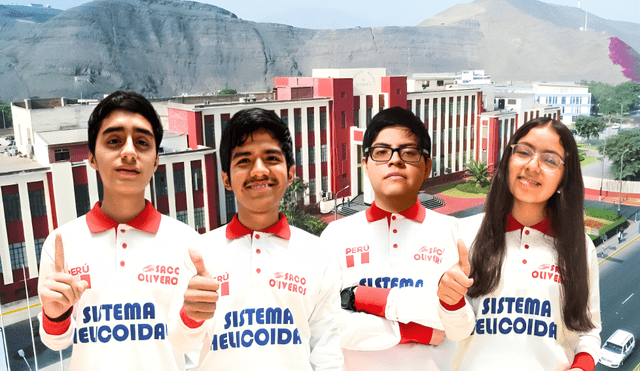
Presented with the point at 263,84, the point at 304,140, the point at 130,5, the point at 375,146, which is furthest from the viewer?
the point at 263,84

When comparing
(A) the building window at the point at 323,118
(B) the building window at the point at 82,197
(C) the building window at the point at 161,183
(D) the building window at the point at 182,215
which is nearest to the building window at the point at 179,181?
(C) the building window at the point at 161,183

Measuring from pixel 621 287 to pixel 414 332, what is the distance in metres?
9.14

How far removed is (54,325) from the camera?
1.40 metres

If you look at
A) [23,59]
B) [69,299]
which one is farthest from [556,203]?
[23,59]

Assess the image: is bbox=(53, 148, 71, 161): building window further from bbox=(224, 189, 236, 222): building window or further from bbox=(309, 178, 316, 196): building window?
bbox=(309, 178, 316, 196): building window

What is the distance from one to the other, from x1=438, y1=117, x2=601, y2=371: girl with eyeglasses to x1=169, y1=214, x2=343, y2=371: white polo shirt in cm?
55

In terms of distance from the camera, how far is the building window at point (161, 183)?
7.20 meters

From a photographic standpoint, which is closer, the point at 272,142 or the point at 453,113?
the point at 272,142

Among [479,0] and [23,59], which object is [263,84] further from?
[479,0]

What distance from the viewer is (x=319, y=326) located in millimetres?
1506

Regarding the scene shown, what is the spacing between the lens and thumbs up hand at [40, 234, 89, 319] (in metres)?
1.30

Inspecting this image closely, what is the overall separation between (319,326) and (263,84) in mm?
34994

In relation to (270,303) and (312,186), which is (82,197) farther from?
(312,186)

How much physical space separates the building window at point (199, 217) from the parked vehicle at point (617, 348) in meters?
6.63
